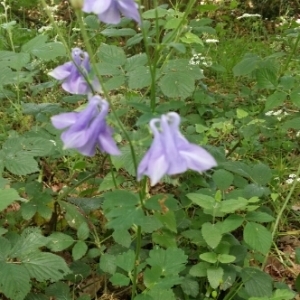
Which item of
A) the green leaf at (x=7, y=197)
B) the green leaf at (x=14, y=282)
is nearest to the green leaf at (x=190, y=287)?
the green leaf at (x=14, y=282)

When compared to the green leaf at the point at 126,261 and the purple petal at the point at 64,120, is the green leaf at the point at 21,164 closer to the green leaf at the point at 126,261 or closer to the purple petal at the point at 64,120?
the green leaf at the point at 126,261

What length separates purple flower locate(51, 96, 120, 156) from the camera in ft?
3.86

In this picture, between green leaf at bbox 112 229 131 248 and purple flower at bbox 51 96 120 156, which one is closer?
purple flower at bbox 51 96 120 156

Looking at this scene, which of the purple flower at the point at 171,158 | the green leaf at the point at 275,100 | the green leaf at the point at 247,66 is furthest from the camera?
the green leaf at the point at 247,66

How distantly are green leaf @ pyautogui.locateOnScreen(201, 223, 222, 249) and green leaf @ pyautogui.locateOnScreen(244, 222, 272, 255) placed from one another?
0.10 meters

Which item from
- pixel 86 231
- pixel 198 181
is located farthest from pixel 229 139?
pixel 86 231

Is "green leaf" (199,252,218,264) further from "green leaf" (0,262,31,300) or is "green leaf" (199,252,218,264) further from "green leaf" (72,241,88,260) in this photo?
"green leaf" (0,262,31,300)

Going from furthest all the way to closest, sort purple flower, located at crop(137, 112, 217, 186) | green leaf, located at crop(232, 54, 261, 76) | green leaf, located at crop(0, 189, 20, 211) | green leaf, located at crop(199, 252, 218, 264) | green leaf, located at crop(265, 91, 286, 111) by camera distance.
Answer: green leaf, located at crop(232, 54, 261, 76)
green leaf, located at crop(265, 91, 286, 111)
green leaf, located at crop(199, 252, 218, 264)
green leaf, located at crop(0, 189, 20, 211)
purple flower, located at crop(137, 112, 217, 186)

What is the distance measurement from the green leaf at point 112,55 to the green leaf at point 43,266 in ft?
3.00

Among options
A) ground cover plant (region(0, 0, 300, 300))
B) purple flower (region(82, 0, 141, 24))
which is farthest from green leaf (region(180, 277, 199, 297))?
purple flower (region(82, 0, 141, 24))

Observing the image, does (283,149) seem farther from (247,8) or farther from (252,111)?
(247,8)

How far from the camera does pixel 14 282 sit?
5.49 ft

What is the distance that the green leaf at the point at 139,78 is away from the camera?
2.10 m

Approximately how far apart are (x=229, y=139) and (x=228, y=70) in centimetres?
115
